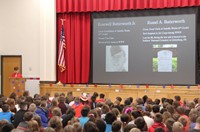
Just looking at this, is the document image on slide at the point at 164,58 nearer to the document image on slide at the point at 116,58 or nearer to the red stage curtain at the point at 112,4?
the document image on slide at the point at 116,58

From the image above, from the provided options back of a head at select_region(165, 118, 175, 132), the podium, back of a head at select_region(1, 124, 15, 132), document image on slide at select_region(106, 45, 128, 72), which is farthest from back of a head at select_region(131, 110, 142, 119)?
the podium

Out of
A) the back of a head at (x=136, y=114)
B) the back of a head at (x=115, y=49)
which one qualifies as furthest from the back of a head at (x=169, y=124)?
the back of a head at (x=115, y=49)

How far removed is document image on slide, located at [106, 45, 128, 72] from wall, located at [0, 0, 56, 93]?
228cm

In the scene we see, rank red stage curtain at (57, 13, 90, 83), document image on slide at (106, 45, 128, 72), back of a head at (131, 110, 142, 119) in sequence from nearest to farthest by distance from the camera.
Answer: back of a head at (131, 110, 142, 119)
document image on slide at (106, 45, 128, 72)
red stage curtain at (57, 13, 90, 83)

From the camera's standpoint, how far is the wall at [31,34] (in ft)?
49.7

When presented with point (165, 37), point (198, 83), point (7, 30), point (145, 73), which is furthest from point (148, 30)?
point (7, 30)

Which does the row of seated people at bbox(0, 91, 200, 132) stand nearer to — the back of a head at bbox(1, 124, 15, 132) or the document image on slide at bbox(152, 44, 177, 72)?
the back of a head at bbox(1, 124, 15, 132)

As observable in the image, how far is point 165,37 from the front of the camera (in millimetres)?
13695

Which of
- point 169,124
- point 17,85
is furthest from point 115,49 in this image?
point 169,124

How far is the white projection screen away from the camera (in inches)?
528

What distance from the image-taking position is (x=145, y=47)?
45.6 feet

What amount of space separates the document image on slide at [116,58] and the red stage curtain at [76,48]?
2.87 feet

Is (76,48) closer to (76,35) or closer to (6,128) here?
(76,35)

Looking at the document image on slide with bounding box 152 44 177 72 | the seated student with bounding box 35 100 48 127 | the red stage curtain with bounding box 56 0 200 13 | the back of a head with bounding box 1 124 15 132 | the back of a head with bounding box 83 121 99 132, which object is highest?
the red stage curtain with bounding box 56 0 200 13
